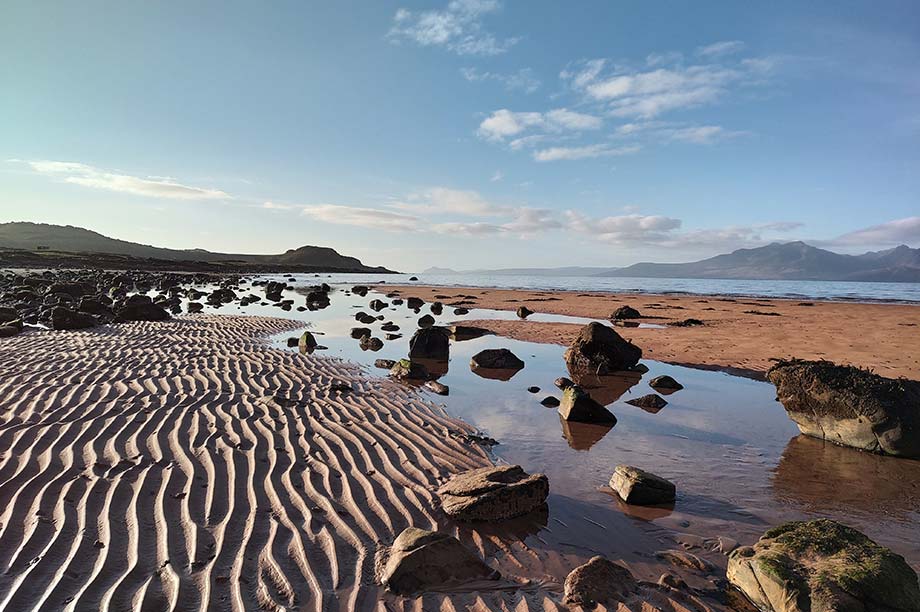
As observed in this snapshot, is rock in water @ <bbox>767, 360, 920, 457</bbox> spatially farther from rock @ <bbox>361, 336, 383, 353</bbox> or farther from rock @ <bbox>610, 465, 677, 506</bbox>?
rock @ <bbox>361, 336, 383, 353</bbox>

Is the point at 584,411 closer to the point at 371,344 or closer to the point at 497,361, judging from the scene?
the point at 497,361

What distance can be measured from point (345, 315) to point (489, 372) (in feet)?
48.9

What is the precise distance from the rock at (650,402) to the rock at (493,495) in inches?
212

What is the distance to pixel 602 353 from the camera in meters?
13.7

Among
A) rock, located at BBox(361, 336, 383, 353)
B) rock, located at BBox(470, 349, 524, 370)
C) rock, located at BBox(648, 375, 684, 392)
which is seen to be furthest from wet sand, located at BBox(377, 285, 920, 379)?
rock, located at BBox(361, 336, 383, 353)

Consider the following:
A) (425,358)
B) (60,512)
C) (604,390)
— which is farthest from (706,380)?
(60,512)

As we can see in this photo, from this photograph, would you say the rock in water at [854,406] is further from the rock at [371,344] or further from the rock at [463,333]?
the rock at [463,333]

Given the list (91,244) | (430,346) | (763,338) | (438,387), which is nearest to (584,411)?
(438,387)

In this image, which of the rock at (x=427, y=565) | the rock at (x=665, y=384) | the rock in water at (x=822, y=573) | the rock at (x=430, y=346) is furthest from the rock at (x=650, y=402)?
the rock at (x=427, y=565)

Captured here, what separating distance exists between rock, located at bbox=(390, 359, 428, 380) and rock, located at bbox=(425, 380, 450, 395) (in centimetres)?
36

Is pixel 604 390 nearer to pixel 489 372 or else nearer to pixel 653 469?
pixel 489 372

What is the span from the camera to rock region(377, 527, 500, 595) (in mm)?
4137

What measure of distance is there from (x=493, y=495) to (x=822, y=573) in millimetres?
2951

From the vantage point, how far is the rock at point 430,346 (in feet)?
47.6
